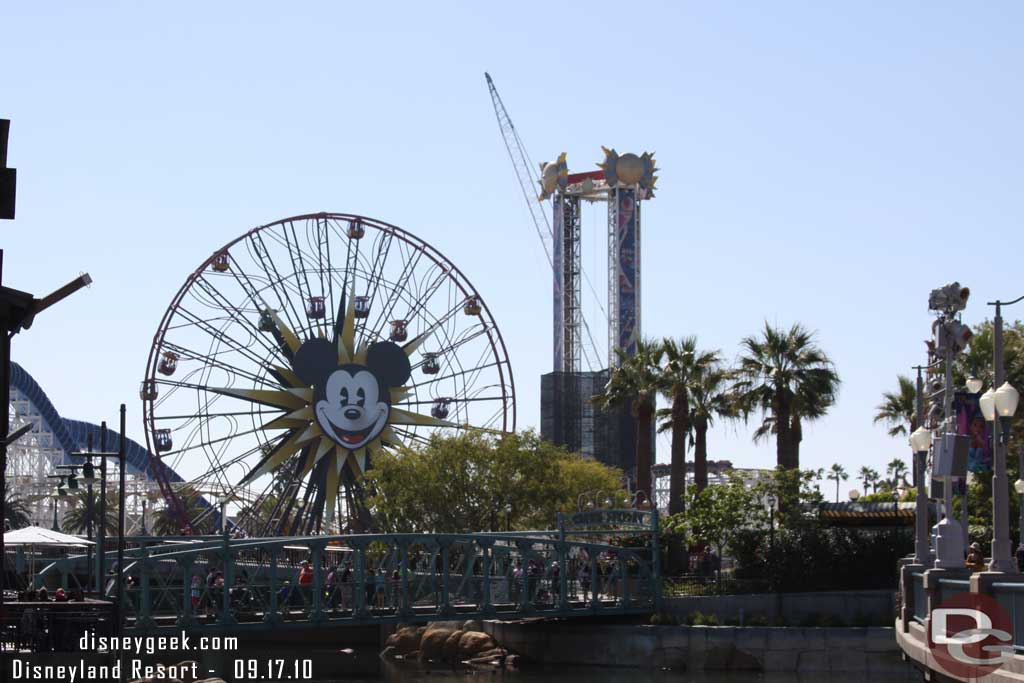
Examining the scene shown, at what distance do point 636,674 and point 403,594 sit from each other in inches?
287

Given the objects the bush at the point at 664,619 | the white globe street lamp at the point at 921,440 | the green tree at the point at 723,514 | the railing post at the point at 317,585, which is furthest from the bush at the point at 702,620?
the white globe street lamp at the point at 921,440

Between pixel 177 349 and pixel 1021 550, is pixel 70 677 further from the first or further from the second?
pixel 177 349

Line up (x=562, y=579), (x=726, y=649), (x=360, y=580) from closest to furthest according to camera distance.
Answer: (x=360, y=580)
(x=726, y=649)
(x=562, y=579)

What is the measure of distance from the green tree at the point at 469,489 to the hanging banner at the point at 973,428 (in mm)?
32887

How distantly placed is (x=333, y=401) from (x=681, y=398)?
16.0 meters

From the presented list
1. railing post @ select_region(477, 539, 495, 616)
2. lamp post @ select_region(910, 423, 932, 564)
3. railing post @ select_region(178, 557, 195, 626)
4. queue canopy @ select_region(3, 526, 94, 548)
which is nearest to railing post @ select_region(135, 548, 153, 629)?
railing post @ select_region(178, 557, 195, 626)

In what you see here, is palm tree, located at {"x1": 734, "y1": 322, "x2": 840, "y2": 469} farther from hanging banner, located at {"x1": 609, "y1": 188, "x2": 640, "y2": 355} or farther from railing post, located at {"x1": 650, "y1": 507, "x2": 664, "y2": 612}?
hanging banner, located at {"x1": 609, "y1": 188, "x2": 640, "y2": 355}

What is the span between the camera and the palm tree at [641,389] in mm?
67000

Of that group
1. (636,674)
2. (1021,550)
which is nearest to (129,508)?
(636,674)

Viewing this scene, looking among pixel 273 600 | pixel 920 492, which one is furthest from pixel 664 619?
pixel 920 492

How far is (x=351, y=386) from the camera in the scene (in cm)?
7288

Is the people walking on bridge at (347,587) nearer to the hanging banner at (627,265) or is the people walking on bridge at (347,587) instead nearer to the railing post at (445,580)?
the railing post at (445,580)

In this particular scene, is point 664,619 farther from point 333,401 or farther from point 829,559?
point 333,401

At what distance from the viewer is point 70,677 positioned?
27.2m
